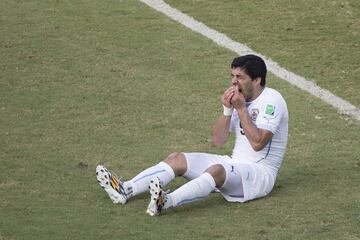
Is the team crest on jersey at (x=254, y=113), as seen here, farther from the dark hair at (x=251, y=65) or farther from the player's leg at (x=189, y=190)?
the player's leg at (x=189, y=190)

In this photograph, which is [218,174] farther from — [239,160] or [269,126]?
[269,126]

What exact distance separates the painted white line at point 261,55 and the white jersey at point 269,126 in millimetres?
2648

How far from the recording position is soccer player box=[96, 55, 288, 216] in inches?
374

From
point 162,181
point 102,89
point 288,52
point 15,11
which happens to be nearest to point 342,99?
point 288,52

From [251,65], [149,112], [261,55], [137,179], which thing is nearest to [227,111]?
[251,65]

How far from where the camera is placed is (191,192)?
30.8 ft

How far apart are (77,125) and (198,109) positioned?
1.51 m

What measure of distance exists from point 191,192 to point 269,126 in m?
0.98

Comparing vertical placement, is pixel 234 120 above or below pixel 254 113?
below

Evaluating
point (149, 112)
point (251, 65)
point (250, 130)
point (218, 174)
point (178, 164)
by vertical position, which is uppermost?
point (251, 65)

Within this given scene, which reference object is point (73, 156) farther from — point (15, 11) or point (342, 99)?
A: point (15, 11)

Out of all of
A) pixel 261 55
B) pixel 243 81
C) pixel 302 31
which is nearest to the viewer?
pixel 243 81

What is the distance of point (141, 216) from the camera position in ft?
30.8

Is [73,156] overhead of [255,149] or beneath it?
beneath
